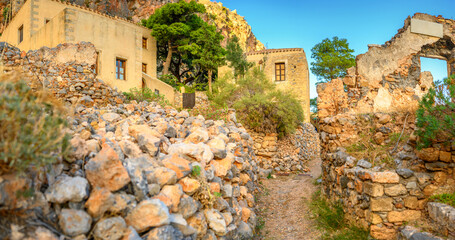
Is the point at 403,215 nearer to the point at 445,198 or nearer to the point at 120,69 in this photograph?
the point at 445,198

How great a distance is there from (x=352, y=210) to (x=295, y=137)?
8.31 metres

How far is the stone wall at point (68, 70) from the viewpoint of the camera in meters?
7.57

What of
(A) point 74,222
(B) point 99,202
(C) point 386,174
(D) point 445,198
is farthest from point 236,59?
(A) point 74,222

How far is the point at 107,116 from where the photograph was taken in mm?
4156

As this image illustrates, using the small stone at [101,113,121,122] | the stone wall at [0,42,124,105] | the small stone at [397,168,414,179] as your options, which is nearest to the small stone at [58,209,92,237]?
the small stone at [101,113,121,122]

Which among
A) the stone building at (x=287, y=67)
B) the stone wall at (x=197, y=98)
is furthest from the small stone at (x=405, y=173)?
the stone building at (x=287, y=67)

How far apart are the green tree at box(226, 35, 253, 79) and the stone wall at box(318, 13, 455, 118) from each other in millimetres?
11325

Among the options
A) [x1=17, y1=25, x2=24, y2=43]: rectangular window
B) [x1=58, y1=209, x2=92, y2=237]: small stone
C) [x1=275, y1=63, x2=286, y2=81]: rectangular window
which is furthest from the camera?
[x1=275, y1=63, x2=286, y2=81]: rectangular window

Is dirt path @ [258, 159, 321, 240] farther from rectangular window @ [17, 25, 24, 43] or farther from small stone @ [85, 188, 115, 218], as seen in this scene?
rectangular window @ [17, 25, 24, 43]

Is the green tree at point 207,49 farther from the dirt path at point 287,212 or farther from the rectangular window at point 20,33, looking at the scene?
the dirt path at point 287,212

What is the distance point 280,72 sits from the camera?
2012 cm

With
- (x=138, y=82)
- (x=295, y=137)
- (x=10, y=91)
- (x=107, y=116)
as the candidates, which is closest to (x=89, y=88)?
(x=107, y=116)

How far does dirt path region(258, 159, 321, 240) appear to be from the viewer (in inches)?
200

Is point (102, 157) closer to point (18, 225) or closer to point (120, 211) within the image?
point (120, 211)
